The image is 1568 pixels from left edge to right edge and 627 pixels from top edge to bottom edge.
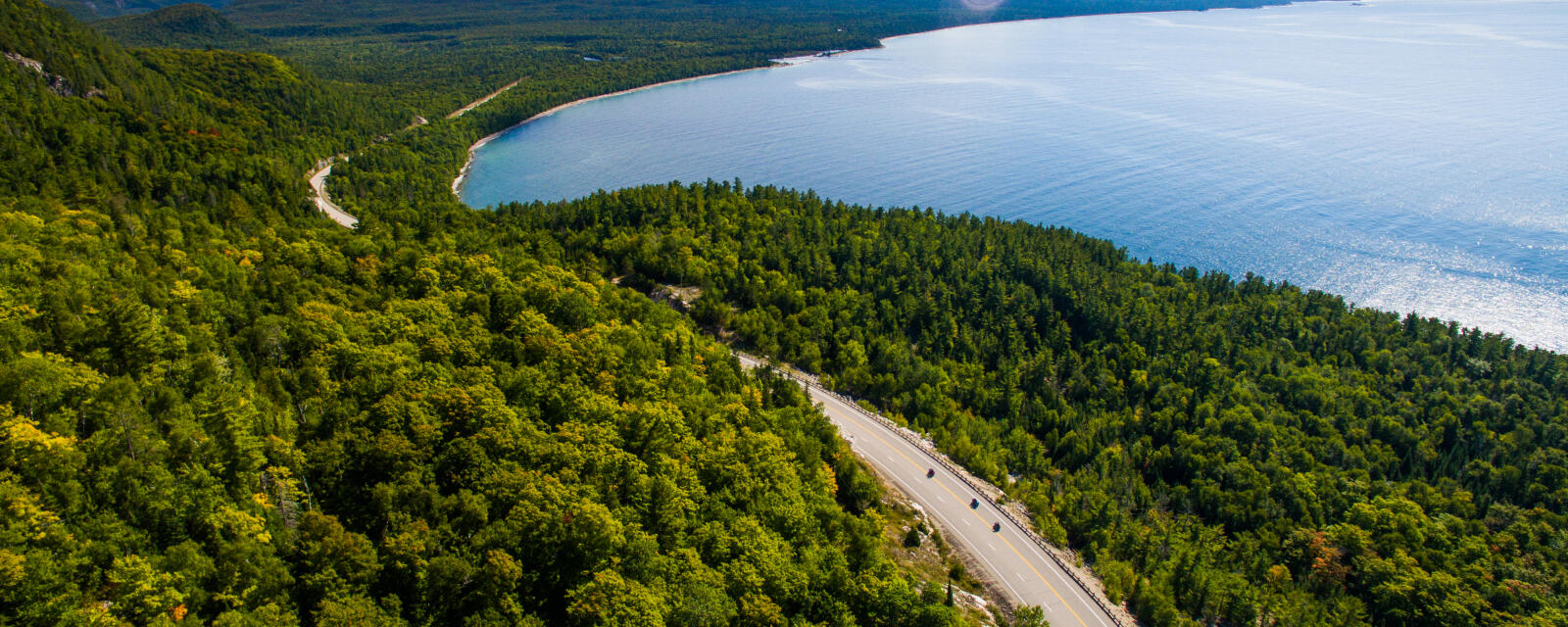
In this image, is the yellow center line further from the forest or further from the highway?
the forest

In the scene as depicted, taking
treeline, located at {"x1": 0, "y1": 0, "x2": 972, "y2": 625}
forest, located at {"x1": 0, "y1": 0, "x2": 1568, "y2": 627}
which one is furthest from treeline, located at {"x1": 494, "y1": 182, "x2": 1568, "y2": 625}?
treeline, located at {"x1": 0, "y1": 0, "x2": 972, "y2": 625}

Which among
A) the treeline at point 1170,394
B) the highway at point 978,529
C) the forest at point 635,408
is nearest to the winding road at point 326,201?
the forest at point 635,408

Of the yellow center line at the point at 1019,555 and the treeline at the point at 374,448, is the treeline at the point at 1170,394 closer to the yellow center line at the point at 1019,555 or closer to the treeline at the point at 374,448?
the yellow center line at the point at 1019,555

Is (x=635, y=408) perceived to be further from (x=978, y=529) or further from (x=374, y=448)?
(x=978, y=529)

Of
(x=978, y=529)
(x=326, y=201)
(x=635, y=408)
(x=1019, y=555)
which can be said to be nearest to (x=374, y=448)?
(x=635, y=408)

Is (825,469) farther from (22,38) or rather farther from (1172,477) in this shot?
(22,38)
